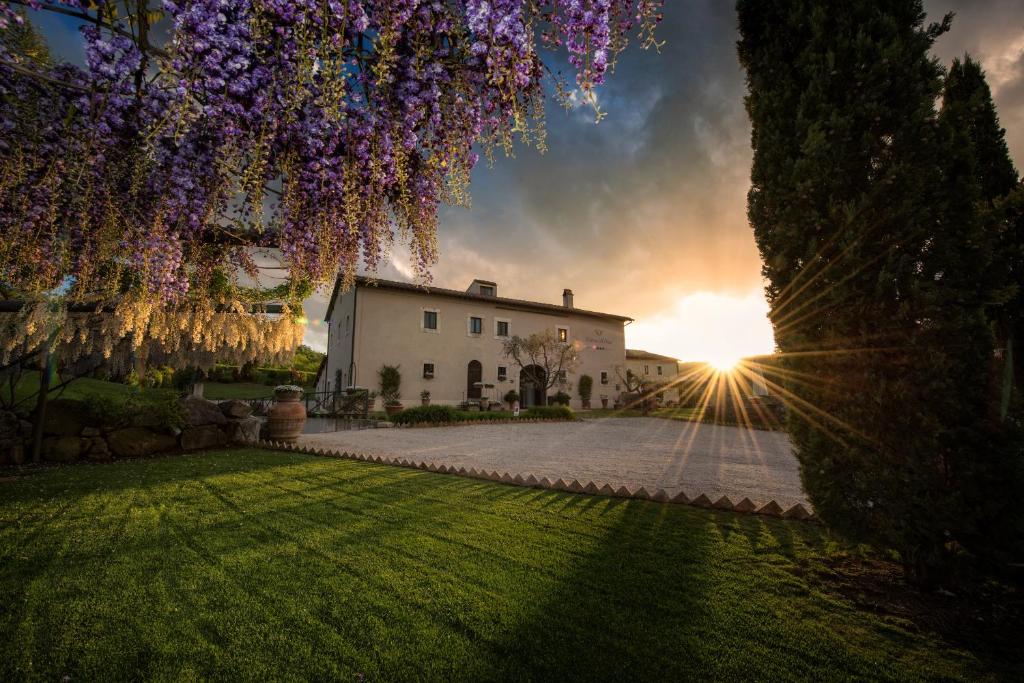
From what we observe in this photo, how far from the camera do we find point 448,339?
22.9 meters

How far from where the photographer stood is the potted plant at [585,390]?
2722cm

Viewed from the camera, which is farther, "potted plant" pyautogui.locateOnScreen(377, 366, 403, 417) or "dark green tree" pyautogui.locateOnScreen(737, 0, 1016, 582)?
"potted plant" pyautogui.locateOnScreen(377, 366, 403, 417)

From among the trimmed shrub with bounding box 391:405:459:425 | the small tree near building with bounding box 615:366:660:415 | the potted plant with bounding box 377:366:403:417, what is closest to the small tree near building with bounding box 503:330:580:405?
the small tree near building with bounding box 615:366:660:415

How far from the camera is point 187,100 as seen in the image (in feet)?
6.47

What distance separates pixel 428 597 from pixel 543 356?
71.8ft

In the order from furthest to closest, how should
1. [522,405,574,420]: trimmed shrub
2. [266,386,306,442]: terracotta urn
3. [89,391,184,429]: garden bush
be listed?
1. [522,405,574,420]: trimmed shrub
2. [266,386,306,442]: terracotta urn
3. [89,391,184,429]: garden bush

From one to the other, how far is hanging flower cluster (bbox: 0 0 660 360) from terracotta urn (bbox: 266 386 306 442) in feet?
18.8

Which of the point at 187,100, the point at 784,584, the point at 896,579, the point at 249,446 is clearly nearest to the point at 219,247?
the point at 187,100

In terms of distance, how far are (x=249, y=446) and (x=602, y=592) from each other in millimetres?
8436

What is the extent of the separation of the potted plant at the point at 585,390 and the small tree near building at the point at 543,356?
1.50m

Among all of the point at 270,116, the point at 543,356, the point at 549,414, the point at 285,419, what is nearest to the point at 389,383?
the point at 549,414

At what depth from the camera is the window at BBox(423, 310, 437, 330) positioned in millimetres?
22348

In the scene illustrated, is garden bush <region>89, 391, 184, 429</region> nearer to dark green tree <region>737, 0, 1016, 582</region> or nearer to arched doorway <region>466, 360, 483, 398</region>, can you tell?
dark green tree <region>737, 0, 1016, 582</region>

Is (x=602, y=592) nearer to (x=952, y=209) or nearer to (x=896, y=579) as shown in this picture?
(x=896, y=579)
